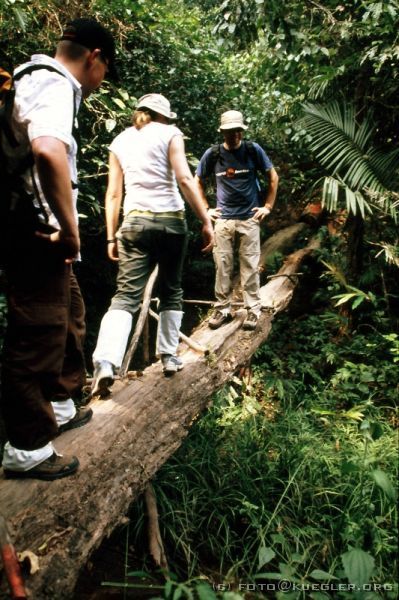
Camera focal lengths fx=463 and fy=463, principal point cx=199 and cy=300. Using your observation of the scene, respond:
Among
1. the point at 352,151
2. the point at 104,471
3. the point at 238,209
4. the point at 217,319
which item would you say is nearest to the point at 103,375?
the point at 104,471

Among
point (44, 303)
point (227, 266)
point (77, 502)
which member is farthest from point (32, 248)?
point (227, 266)

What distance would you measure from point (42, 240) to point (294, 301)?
212 inches

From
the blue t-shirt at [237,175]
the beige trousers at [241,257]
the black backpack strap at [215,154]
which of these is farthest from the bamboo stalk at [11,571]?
the black backpack strap at [215,154]

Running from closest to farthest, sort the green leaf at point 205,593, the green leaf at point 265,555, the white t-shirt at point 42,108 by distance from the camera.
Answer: the green leaf at point 205,593 < the white t-shirt at point 42,108 < the green leaf at point 265,555

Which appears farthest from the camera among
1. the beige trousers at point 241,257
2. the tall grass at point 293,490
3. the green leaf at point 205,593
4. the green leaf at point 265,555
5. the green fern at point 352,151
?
the green fern at point 352,151

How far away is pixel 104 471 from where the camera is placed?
2.42 meters

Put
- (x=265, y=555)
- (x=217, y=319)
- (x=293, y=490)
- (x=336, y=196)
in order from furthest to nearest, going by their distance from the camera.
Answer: (x=336, y=196)
(x=217, y=319)
(x=293, y=490)
(x=265, y=555)

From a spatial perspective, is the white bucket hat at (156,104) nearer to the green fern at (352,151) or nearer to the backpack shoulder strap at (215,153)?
the backpack shoulder strap at (215,153)

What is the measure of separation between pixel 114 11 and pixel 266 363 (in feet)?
15.3

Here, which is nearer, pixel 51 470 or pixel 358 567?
pixel 358 567

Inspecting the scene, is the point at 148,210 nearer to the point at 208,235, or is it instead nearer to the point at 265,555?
the point at 208,235

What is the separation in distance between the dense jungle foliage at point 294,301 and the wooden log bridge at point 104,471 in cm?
39

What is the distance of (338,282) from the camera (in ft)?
19.8

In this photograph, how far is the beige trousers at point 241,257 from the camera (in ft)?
15.4
